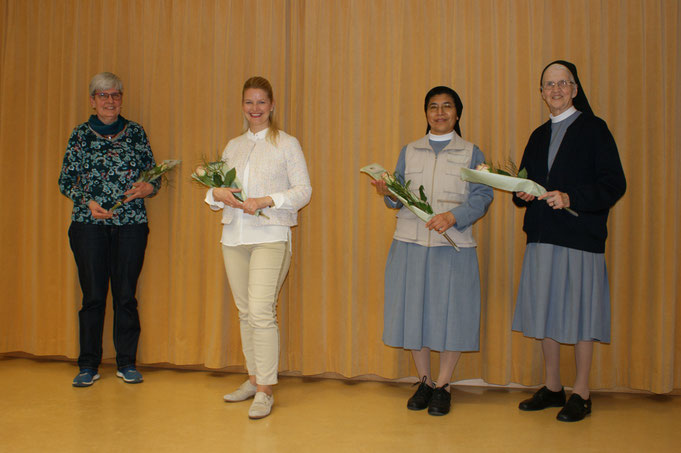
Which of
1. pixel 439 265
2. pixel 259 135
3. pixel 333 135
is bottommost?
pixel 439 265

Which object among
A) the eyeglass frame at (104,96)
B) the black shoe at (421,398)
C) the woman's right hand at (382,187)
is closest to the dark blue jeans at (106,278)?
the eyeglass frame at (104,96)

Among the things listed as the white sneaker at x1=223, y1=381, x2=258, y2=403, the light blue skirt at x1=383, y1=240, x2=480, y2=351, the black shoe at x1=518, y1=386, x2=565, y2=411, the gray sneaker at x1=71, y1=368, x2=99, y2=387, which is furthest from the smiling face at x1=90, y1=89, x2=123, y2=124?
the black shoe at x1=518, y1=386, x2=565, y2=411

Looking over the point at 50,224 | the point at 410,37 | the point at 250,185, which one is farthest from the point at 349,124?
the point at 50,224

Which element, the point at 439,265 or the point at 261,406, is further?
the point at 439,265

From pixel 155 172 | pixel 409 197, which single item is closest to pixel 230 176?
pixel 155 172

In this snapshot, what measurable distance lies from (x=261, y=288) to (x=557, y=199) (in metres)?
1.64

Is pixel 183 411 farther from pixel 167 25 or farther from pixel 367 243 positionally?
pixel 167 25

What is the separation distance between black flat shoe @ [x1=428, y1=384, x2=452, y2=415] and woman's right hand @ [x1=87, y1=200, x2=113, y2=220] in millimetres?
2296

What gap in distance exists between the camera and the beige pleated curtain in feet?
10.9

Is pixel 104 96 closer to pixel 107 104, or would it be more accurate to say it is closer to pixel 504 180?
pixel 107 104

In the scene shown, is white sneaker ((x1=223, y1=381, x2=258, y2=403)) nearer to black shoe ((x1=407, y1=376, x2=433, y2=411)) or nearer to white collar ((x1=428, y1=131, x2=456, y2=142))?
black shoe ((x1=407, y1=376, x2=433, y2=411))

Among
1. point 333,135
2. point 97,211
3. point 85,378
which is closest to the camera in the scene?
point 97,211

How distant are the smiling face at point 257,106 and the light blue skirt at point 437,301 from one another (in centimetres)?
114

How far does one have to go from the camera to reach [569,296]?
285 cm
